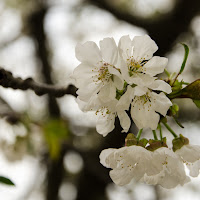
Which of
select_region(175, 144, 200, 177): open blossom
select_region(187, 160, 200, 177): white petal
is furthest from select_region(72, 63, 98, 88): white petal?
select_region(187, 160, 200, 177): white petal

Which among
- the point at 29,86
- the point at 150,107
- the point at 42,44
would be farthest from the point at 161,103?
the point at 42,44

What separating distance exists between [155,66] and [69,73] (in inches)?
78.0

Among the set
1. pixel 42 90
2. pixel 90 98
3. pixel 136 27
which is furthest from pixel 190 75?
pixel 90 98

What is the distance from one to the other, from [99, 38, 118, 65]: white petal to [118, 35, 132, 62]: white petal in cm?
2

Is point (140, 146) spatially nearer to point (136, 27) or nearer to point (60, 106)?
point (136, 27)

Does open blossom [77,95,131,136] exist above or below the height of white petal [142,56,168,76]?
below

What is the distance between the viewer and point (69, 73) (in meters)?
2.62

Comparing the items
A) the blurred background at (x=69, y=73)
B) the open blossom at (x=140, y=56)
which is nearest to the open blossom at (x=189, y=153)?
the open blossom at (x=140, y=56)

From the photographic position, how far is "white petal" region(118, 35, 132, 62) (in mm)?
652

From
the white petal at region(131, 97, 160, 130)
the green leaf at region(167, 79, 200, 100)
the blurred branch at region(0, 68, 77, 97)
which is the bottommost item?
the blurred branch at region(0, 68, 77, 97)

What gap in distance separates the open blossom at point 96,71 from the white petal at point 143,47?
74 mm

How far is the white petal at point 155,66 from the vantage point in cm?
68

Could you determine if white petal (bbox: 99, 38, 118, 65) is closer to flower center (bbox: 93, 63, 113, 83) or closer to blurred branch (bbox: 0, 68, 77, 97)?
flower center (bbox: 93, 63, 113, 83)

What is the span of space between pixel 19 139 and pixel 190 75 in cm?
135
